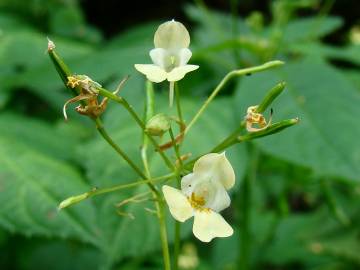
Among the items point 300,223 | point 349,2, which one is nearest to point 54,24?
point 300,223

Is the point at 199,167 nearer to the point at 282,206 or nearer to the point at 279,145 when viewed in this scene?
the point at 279,145

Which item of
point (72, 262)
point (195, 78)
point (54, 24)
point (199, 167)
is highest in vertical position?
point (54, 24)

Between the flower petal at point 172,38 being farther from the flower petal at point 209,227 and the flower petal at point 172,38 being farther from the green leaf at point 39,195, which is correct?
the green leaf at point 39,195

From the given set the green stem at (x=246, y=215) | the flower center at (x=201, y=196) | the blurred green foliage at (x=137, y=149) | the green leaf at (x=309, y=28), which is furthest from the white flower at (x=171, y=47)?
the green leaf at (x=309, y=28)

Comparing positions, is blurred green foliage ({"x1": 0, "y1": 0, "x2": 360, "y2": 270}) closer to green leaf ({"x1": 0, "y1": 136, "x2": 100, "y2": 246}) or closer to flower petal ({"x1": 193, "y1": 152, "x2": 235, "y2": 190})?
green leaf ({"x1": 0, "y1": 136, "x2": 100, "y2": 246})

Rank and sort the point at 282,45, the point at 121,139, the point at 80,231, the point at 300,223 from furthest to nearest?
the point at 300,223 → the point at 282,45 → the point at 121,139 → the point at 80,231

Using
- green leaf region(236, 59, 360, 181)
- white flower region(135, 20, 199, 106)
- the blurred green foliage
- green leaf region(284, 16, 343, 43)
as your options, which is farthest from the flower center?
green leaf region(284, 16, 343, 43)
